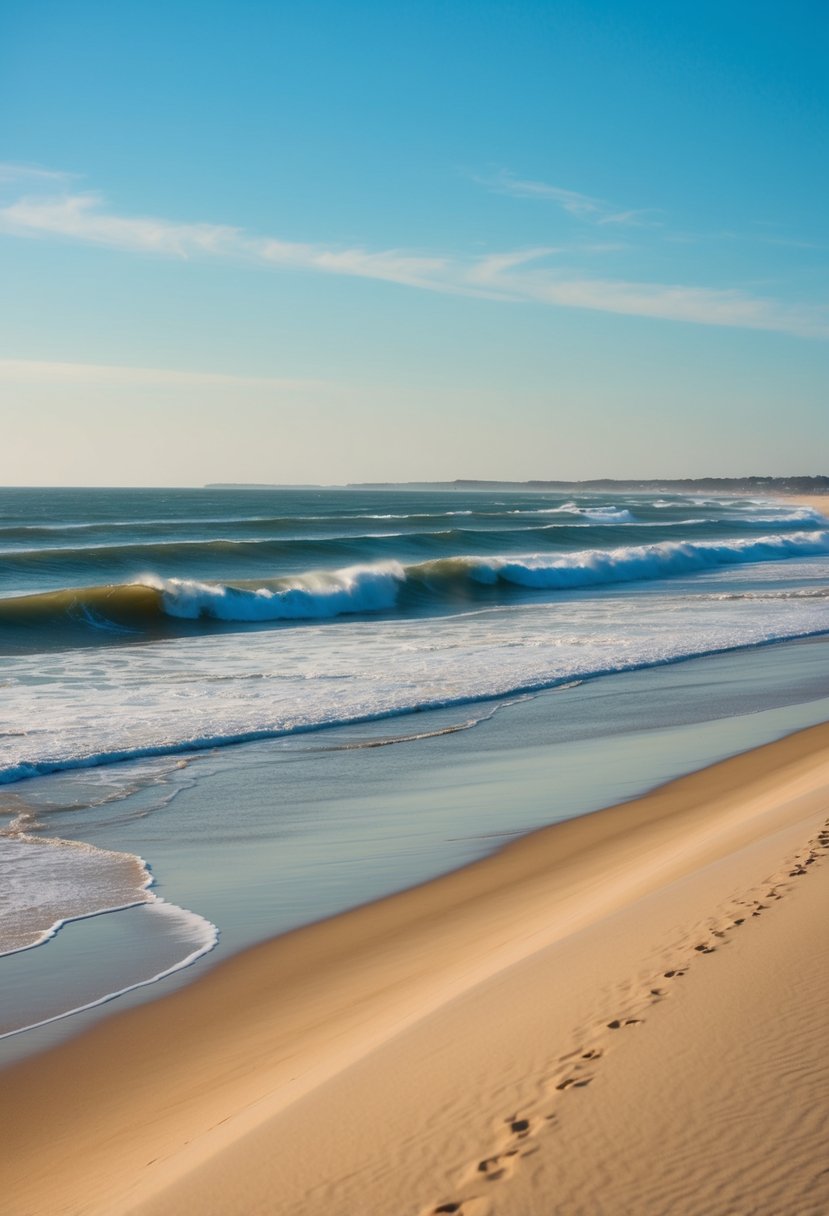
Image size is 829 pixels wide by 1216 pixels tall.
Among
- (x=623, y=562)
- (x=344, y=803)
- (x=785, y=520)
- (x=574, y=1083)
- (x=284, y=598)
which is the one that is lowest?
(x=344, y=803)

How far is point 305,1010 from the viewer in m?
4.72

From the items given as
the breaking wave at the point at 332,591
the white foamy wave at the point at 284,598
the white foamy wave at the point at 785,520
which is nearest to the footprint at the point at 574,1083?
the breaking wave at the point at 332,591

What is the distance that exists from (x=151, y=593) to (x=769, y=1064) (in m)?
24.3

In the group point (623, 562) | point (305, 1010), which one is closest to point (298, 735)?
point (305, 1010)

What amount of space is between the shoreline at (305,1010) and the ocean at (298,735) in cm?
35

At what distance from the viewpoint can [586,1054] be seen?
130 inches

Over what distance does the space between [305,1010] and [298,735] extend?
6.49 m

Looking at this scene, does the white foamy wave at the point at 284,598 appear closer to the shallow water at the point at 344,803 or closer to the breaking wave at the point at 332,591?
the breaking wave at the point at 332,591

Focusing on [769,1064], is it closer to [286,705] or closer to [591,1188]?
[591,1188]

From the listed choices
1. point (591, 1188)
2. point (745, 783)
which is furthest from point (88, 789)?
point (591, 1188)

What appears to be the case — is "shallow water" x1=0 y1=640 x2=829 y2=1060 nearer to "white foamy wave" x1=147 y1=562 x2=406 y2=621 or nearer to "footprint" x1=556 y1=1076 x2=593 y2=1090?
"footprint" x1=556 y1=1076 x2=593 y2=1090

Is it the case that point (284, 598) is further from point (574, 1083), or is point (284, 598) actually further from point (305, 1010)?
point (574, 1083)

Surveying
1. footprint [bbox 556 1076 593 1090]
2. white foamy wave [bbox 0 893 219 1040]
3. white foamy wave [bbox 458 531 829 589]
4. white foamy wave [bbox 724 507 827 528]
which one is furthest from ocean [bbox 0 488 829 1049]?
white foamy wave [bbox 724 507 827 528]

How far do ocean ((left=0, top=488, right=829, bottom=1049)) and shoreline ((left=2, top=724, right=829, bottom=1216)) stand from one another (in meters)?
0.35
